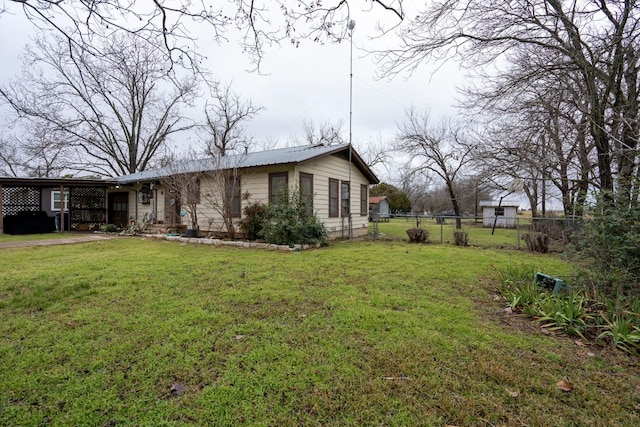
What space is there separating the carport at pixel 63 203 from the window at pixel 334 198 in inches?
420

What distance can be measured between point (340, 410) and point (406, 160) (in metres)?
21.6

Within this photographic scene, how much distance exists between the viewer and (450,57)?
5.92m

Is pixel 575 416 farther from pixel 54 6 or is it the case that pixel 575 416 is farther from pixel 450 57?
pixel 450 57

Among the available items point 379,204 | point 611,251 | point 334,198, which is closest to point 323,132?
point 379,204

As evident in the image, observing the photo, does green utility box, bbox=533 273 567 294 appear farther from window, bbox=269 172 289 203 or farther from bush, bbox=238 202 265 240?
bush, bbox=238 202 265 240

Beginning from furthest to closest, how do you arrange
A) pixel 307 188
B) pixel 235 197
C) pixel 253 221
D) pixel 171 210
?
pixel 171 210
pixel 235 197
pixel 307 188
pixel 253 221

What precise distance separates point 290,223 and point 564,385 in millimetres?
6910

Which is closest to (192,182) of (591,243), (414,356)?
A: (414,356)

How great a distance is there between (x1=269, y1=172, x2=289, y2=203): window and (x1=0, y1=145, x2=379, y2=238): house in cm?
3

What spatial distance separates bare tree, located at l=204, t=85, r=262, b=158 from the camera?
23.1m

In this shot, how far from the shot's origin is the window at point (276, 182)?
9.48 metres

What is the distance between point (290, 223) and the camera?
8.42 meters

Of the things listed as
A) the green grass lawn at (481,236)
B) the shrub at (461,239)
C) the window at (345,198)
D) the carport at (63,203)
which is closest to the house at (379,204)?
the green grass lawn at (481,236)

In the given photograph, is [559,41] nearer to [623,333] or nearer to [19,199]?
[623,333]
